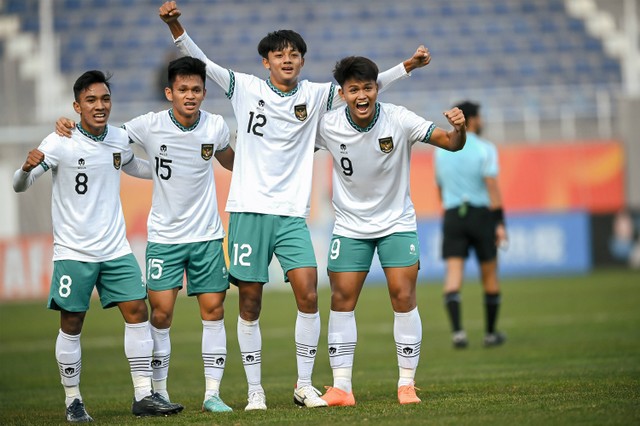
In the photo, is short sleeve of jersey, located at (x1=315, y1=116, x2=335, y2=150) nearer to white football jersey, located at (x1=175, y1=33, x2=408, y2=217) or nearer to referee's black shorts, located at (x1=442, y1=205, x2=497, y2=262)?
white football jersey, located at (x1=175, y1=33, x2=408, y2=217)

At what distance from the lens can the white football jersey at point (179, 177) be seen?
776 cm

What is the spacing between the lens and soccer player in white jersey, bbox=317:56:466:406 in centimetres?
763

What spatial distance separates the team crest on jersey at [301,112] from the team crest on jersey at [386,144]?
56cm

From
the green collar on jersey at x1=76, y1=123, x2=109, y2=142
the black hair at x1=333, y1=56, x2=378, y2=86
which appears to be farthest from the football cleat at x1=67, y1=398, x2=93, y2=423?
the black hair at x1=333, y1=56, x2=378, y2=86

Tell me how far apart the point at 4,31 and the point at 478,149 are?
54.8 feet

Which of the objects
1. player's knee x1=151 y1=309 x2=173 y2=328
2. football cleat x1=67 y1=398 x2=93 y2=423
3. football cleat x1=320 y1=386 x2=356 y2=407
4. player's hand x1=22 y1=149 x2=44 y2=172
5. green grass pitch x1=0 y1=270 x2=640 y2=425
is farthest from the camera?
player's knee x1=151 y1=309 x2=173 y2=328

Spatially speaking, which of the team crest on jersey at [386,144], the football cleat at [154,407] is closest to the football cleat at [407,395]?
the football cleat at [154,407]

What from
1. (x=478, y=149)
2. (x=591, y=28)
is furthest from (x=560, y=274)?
(x=478, y=149)

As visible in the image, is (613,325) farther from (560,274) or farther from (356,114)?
(560,274)

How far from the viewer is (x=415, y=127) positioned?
7625mm

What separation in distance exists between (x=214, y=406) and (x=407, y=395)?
1.33 metres

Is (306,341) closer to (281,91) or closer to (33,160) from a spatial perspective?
(281,91)

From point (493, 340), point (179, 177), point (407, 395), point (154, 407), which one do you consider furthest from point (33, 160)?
point (493, 340)

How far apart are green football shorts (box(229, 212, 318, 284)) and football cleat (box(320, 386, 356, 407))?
2.81 feet
